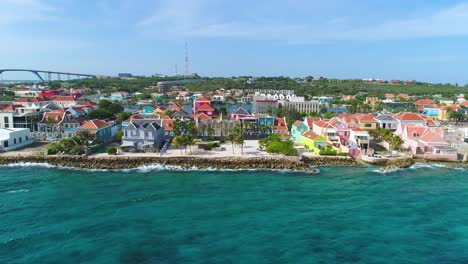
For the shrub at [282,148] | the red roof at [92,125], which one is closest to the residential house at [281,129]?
the shrub at [282,148]

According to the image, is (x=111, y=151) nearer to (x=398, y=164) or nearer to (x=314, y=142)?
(x=314, y=142)

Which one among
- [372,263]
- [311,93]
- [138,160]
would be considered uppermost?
[311,93]

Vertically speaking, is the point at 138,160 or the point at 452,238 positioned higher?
the point at 138,160

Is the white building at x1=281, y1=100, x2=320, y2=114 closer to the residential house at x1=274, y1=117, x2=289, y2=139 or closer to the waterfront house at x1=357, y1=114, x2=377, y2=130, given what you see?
the waterfront house at x1=357, y1=114, x2=377, y2=130

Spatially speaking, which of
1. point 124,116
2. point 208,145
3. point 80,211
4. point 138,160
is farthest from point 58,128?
point 80,211

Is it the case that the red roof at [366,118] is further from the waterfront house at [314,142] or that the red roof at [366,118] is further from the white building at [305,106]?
the white building at [305,106]

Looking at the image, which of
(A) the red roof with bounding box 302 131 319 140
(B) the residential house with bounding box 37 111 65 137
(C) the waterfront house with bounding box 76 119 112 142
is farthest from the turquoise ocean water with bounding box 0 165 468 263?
(B) the residential house with bounding box 37 111 65 137

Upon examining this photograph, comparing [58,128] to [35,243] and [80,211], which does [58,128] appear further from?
[35,243]
